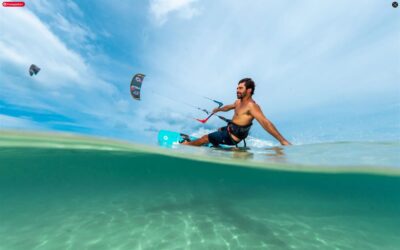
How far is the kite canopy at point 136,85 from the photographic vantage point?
17109mm

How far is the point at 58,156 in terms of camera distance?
47.2 feet

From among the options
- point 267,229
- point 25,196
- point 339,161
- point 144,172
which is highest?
point 339,161

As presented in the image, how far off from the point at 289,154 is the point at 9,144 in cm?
1382

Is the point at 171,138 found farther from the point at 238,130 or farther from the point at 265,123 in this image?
the point at 265,123

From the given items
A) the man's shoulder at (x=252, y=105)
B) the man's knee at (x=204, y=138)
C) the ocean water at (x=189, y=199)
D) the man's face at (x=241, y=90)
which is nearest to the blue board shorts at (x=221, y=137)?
the man's knee at (x=204, y=138)

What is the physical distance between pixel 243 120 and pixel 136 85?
1118 centimetres

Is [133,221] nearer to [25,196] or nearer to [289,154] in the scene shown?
[289,154]

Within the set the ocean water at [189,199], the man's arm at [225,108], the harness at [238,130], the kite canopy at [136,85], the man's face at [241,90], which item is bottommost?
the ocean water at [189,199]

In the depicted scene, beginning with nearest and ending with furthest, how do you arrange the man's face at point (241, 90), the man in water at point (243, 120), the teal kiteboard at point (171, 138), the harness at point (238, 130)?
the man in water at point (243, 120), the man's face at point (241, 90), the harness at point (238, 130), the teal kiteboard at point (171, 138)

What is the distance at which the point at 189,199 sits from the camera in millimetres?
11633

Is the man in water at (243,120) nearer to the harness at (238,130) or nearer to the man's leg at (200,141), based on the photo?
the harness at (238,130)

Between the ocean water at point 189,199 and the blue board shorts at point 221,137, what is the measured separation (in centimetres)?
60

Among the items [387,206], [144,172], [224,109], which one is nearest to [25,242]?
[224,109]

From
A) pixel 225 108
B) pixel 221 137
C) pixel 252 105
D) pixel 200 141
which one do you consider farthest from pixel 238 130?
pixel 200 141
